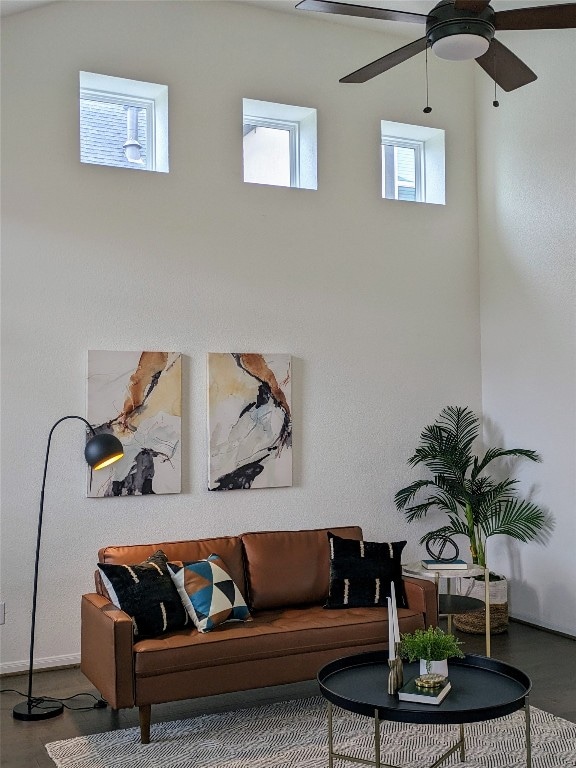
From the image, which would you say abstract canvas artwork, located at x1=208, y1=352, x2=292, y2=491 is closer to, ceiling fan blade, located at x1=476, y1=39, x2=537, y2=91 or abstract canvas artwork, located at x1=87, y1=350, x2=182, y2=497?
abstract canvas artwork, located at x1=87, y1=350, x2=182, y2=497

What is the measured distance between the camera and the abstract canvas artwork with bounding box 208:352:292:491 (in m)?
5.64

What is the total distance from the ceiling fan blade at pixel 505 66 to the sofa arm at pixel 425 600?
2.63m

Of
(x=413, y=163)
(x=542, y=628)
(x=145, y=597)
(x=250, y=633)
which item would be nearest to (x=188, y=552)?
(x=145, y=597)

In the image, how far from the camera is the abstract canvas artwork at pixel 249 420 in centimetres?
564

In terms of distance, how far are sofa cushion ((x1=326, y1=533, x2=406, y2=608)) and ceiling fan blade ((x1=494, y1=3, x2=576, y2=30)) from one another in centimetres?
277

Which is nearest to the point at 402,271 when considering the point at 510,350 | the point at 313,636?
the point at 510,350

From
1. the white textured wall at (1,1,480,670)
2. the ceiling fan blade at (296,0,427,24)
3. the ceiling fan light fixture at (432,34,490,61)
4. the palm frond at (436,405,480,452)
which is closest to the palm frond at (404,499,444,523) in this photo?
the white textured wall at (1,1,480,670)

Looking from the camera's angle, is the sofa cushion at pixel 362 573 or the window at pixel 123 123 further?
the window at pixel 123 123

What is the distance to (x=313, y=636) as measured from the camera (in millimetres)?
4320

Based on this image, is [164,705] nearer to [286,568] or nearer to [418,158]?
[286,568]

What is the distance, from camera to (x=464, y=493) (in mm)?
5965

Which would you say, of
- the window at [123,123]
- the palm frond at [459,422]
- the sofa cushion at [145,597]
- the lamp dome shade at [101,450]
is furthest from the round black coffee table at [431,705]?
the window at [123,123]

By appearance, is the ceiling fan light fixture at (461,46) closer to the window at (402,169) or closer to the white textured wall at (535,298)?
the white textured wall at (535,298)

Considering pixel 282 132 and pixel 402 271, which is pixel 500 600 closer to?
pixel 402 271
